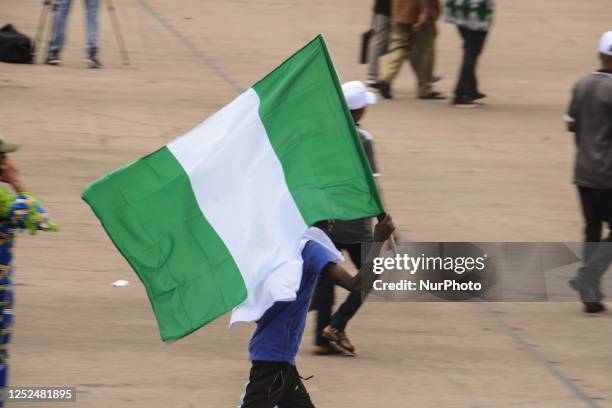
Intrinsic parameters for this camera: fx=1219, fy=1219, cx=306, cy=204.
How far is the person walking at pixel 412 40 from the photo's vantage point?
564 inches

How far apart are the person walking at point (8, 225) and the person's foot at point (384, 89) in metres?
8.35

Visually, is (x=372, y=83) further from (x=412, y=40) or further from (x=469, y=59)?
→ (x=469, y=59)

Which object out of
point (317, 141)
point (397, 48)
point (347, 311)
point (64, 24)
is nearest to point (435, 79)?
point (397, 48)

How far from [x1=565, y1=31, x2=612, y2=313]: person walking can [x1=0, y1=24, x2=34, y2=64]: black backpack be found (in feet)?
28.7

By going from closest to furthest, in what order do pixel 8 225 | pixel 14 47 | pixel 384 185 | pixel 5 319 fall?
1. pixel 8 225
2. pixel 5 319
3. pixel 384 185
4. pixel 14 47

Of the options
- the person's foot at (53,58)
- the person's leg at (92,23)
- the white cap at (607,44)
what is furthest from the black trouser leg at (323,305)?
the person's foot at (53,58)

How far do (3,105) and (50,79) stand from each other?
1384mm

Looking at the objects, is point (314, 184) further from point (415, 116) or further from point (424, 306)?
point (415, 116)

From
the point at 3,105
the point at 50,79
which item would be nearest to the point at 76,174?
the point at 3,105

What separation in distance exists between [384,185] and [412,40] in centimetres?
323

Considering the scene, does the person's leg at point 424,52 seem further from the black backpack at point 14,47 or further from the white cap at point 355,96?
the white cap at point 355,96

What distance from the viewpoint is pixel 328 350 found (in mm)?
8227

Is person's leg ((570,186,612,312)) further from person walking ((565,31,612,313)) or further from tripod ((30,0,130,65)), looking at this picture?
tripod ((30,0,130,65))

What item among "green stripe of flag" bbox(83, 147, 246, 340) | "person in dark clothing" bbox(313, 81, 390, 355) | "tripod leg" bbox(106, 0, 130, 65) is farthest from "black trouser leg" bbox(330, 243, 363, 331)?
"tripod leg" bbox(106, 0, 130, 65)
